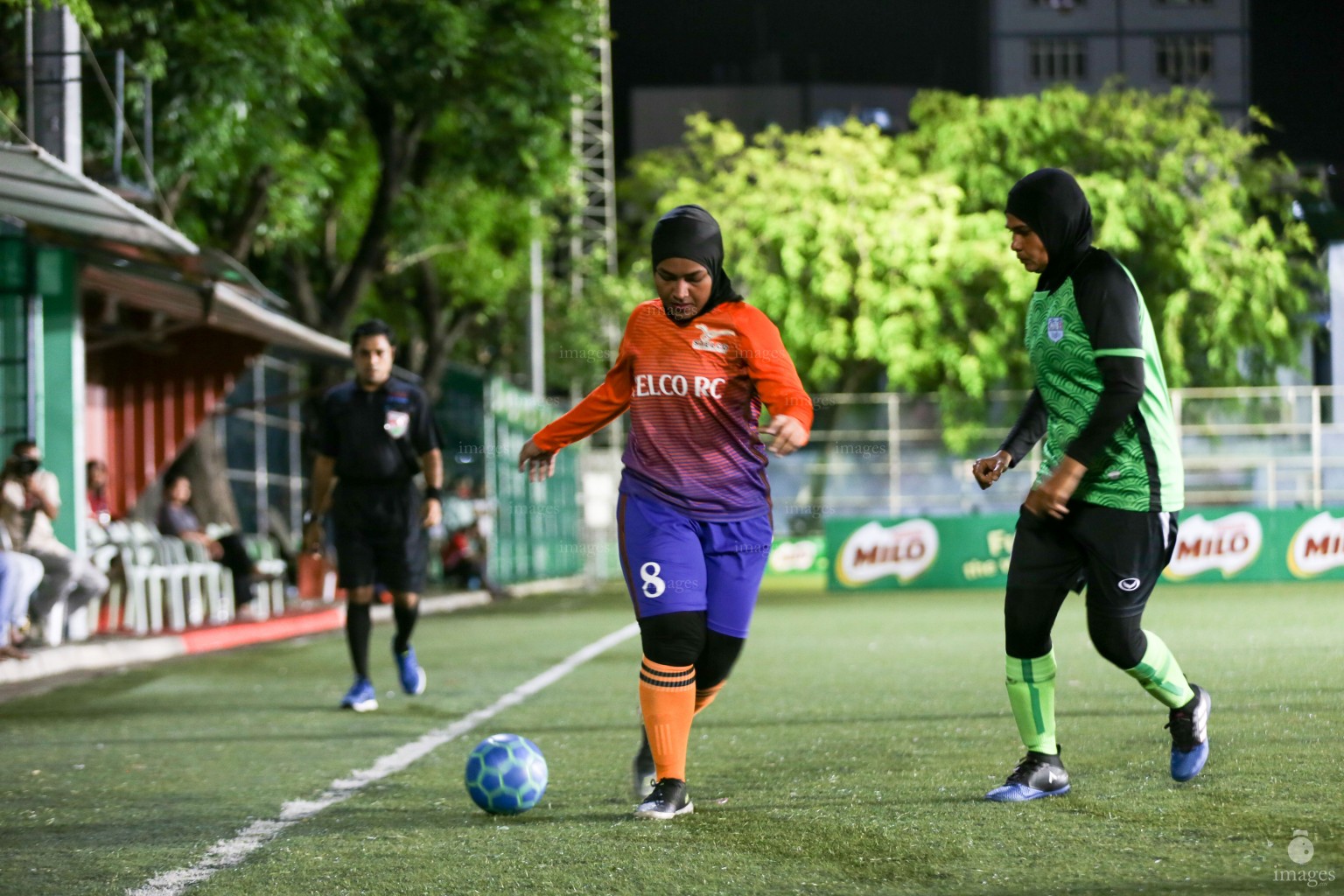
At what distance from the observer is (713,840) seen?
5.01 meters

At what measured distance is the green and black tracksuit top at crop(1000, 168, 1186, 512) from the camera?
5.27 metres

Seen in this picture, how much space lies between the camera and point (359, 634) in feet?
32.1

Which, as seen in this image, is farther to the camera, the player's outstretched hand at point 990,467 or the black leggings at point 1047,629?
the player's outstretched hand at point 990,467

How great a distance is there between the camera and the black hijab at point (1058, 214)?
5.42 m

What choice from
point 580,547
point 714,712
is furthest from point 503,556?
point 714,712

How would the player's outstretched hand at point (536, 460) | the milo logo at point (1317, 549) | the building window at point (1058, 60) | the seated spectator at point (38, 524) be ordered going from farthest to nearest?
1. the building window at point (1058, 60)
2. the milo logo at point (1317, 549)
3. the seated spectator at point (38, 524)
4. the player's outstretched hand at point (536, 460)

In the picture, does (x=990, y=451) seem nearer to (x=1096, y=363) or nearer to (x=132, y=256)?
(x=132, y=256)

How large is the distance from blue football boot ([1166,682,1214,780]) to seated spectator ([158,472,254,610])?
46.6 feet

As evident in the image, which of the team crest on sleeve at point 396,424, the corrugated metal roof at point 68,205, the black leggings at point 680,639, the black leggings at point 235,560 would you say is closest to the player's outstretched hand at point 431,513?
the team crest on sleeve at point 396,424

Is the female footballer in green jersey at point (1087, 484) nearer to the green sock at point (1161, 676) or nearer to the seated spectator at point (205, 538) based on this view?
the green sock at point (1161, 676)

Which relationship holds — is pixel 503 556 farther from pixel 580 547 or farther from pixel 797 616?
pixel 797 616

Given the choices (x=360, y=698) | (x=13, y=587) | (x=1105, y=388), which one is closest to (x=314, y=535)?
(x=360, y=698)

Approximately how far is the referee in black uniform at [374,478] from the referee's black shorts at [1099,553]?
4686mm

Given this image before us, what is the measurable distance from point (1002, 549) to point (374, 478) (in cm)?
1707
